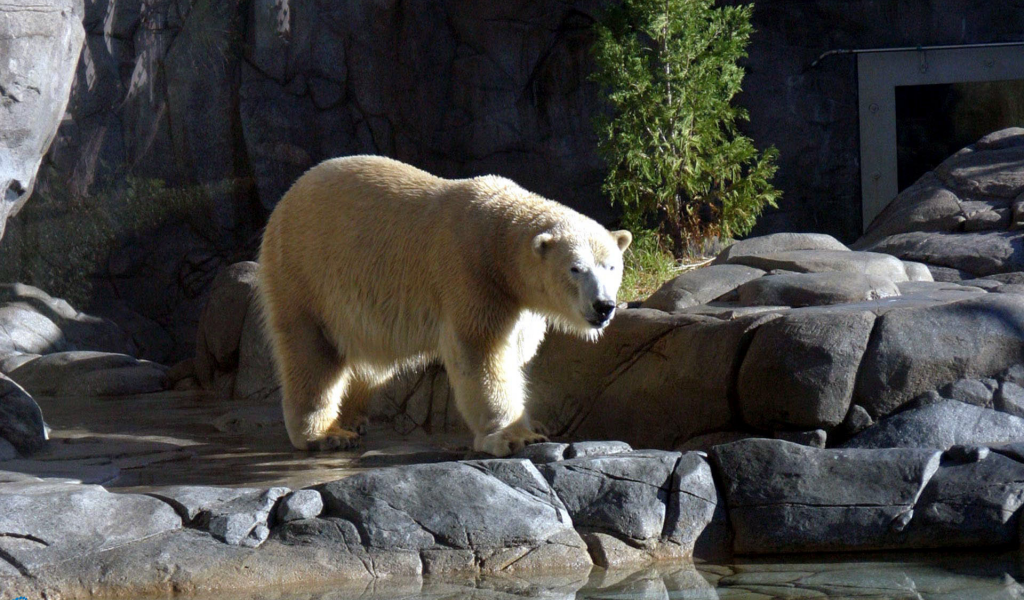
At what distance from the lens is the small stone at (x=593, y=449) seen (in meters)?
4.37

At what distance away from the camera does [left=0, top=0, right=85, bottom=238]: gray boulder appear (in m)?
5.82

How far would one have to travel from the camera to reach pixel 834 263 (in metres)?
6.87

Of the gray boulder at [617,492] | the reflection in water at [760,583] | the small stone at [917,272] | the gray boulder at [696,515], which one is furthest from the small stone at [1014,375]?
the small stone at [917,272]

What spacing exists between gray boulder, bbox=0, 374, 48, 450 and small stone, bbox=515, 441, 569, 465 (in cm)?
271

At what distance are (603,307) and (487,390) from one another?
704 mm

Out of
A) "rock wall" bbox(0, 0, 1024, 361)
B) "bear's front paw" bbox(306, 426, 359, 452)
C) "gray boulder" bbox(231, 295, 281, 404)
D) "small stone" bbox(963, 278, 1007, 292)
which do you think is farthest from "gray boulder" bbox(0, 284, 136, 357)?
"small stone" bbox(963, 278, 1007, 292)

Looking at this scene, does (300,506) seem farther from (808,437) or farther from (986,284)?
(986,284)

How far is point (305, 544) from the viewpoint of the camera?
147 inches

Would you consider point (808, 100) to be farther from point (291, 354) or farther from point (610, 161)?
point (291, 354)

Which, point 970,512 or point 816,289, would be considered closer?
point 970,512

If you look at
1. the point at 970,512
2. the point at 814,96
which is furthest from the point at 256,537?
the point at 814,96

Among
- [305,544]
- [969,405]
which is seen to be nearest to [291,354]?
[305,544]

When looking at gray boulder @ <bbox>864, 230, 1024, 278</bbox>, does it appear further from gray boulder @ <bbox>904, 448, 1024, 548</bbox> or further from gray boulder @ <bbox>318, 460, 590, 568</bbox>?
gray boulder @ <bbox>318, 460, 590, 568</bbox>

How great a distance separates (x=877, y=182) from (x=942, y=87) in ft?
4.13
